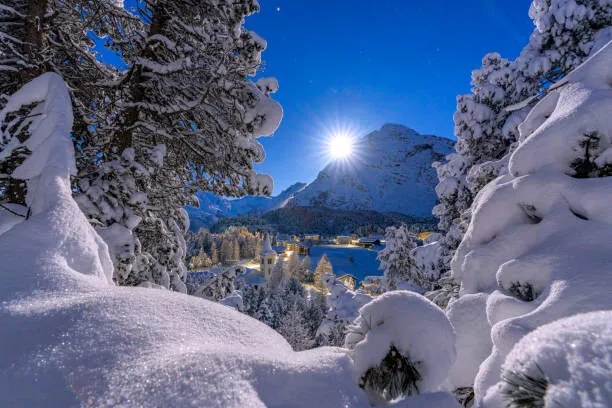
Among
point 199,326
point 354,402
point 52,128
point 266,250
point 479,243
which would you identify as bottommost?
point 266,250

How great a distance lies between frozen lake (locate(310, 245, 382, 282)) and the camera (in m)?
66.8

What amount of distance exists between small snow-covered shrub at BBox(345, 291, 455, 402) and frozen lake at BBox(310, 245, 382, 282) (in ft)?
208

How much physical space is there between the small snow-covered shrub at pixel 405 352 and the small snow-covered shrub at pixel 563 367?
46cm

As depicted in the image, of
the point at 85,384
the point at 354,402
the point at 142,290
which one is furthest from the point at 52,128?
the point at 354,402

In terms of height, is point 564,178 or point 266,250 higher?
point 564,178

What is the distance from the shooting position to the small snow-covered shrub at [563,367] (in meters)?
0.71

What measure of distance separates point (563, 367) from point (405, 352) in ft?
2.42

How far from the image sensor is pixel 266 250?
5056cm

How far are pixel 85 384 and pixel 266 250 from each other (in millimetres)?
50400

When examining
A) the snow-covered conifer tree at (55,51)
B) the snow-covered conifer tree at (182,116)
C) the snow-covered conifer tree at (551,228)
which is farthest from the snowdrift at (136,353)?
the snow-covered conifer tree at (55,51)

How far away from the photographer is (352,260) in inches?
2911

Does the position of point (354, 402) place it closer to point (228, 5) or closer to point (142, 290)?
point (142, 290)

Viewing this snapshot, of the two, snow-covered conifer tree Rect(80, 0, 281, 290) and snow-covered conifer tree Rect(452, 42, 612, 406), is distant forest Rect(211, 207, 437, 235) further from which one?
snow-covered conifer tree Rect(452, 42, 612, 406)

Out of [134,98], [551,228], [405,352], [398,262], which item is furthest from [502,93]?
[405,352]
